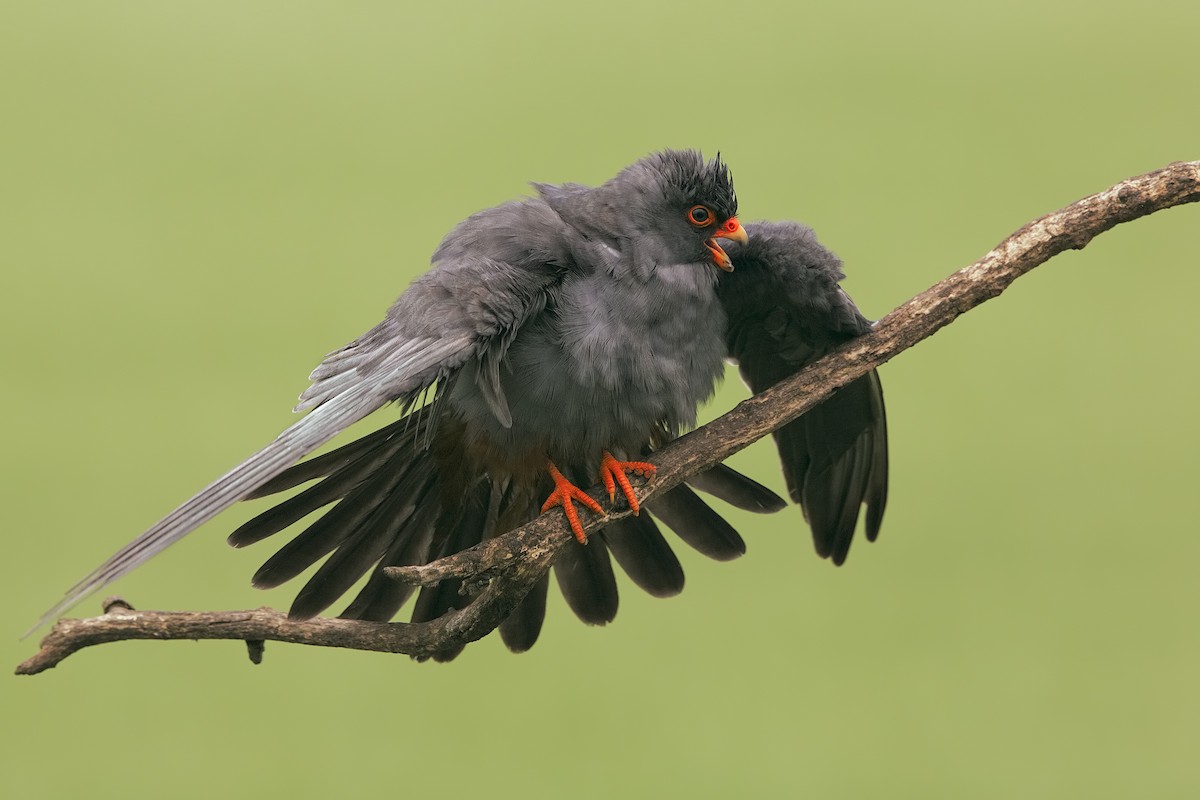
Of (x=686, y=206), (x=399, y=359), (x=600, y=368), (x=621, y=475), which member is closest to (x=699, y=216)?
(x=686, y=206)

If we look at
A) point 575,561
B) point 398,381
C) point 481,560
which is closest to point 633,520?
point 575,561

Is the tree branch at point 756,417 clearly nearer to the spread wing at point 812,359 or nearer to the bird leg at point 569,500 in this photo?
the bird leg at point 569,500

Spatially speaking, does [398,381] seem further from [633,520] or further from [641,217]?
[633,520]

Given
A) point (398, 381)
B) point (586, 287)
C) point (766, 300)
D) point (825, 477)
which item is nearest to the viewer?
point (398, 381)

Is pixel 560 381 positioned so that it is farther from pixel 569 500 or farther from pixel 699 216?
pixel 699 216

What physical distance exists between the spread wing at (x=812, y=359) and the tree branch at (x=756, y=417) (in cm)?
12

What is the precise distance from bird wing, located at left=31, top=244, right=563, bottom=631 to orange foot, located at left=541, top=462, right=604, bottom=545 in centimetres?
25

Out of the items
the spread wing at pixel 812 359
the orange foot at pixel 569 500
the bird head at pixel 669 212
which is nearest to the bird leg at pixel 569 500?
the orange foot at pixel 569 500

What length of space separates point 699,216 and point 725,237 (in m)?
0.07

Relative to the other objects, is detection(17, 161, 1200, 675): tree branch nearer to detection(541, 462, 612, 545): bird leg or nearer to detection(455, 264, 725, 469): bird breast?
detection(541, 462, 612, 545): bird leg

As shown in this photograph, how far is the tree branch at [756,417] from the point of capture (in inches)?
97.5

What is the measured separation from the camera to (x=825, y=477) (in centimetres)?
303

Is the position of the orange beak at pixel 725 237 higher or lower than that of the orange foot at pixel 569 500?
higher

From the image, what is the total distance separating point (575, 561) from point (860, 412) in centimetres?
77
